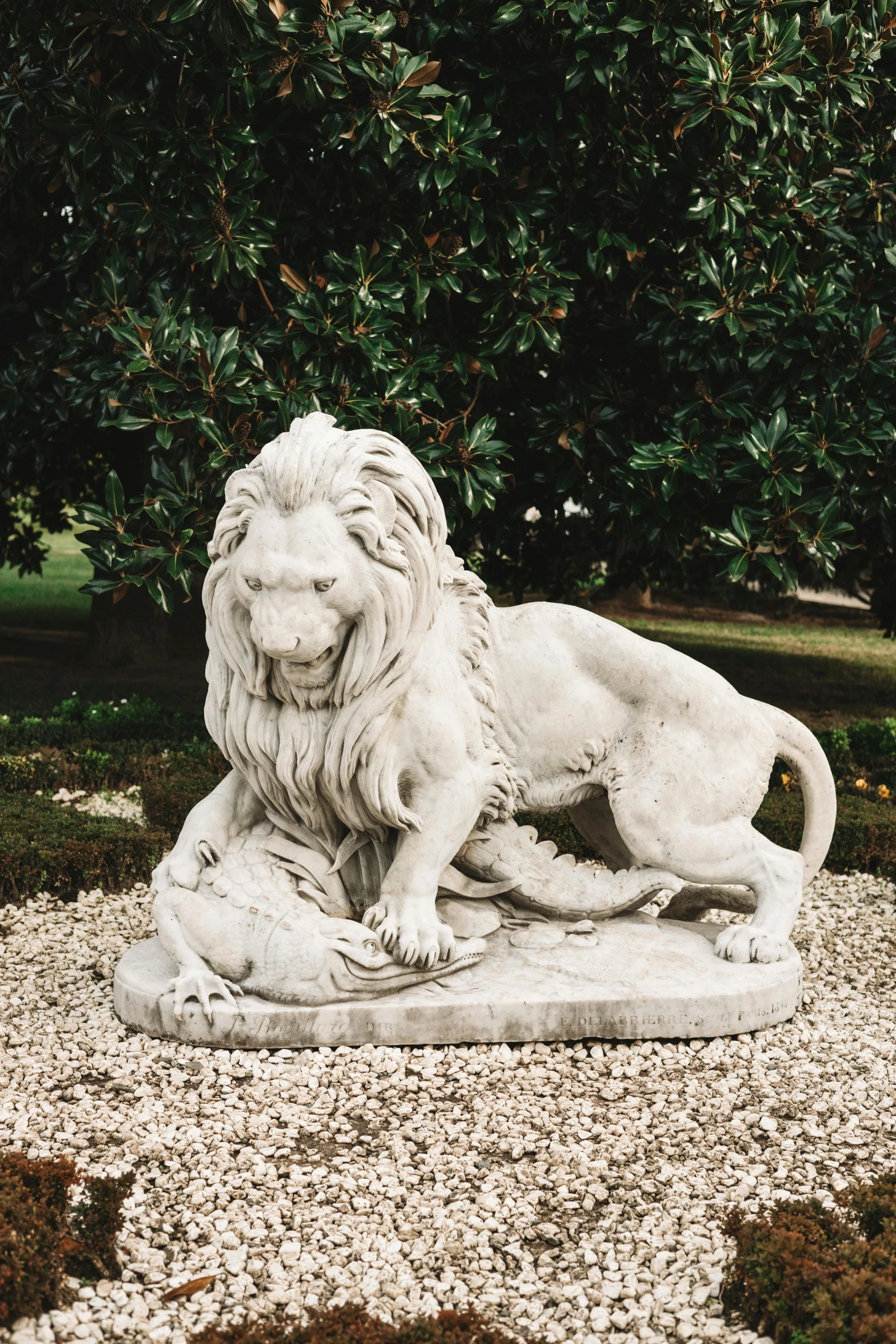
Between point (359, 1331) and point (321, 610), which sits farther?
point (321, 610)

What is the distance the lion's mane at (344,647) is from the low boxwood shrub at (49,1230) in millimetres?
1451

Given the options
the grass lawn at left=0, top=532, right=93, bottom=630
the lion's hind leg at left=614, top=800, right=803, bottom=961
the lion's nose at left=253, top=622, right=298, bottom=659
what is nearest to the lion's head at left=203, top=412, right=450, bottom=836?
the lion's nose at left=253, top=622, right=298, bottom=659

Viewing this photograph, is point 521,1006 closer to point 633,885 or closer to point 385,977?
point 385,977

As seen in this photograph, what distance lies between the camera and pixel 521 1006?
4.28 m

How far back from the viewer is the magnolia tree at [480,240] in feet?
21.1

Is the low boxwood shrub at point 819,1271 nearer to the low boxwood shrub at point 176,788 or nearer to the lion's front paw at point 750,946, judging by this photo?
the lion's front paw at point 750,946

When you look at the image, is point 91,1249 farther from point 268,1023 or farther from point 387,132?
point 387,132

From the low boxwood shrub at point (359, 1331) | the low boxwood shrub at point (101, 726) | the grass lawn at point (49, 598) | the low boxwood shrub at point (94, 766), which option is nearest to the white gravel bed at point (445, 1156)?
the low boxwood shrub at point (359, 1331)

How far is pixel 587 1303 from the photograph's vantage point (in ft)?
9.76

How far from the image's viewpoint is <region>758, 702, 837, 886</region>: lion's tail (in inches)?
193

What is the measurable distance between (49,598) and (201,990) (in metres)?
16.9

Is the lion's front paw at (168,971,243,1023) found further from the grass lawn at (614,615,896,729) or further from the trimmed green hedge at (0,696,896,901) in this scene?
the grass lawn at (614,615,896,729)

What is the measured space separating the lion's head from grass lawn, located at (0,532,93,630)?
420 inches

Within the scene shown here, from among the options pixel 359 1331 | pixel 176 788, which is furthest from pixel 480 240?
pixel 359 1331
